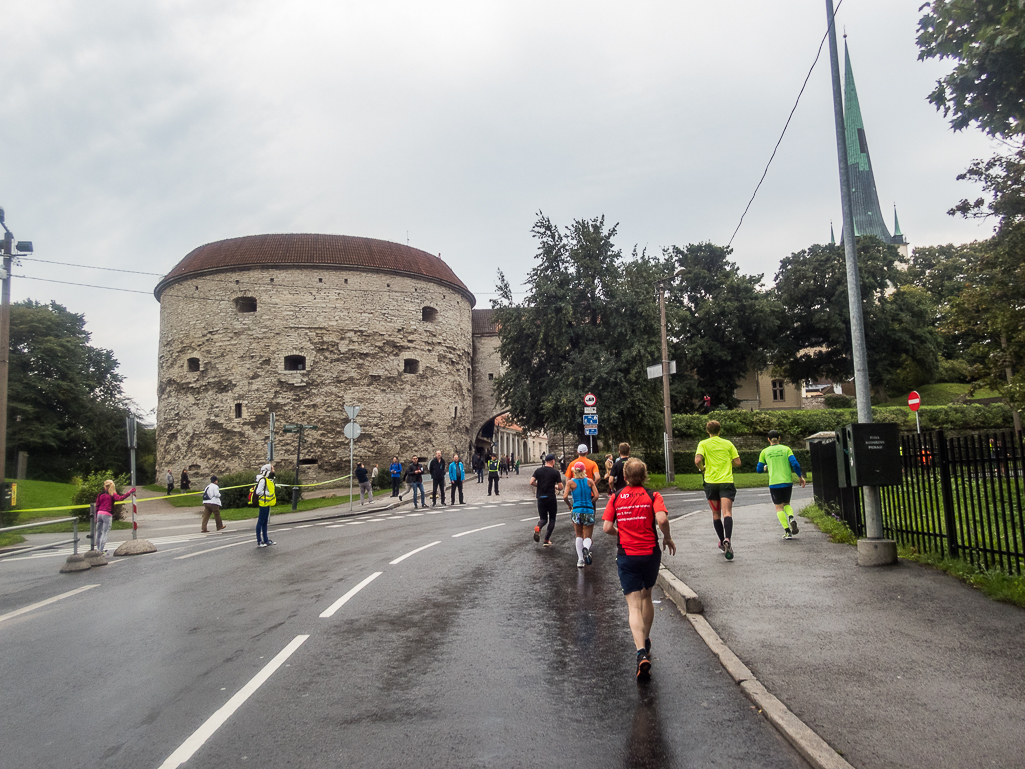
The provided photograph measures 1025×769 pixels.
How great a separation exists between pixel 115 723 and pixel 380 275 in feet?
138

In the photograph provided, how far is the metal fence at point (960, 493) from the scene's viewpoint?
6.91 meters

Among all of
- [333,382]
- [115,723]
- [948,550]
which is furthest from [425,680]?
[333,382]

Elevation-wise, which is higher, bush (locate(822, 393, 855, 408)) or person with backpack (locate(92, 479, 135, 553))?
bush (locate(822, 393, 855, 408))

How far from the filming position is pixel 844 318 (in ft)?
162

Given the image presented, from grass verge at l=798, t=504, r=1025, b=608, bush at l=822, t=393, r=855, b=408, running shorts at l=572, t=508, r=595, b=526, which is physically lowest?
grass verge at l=798, t=504, r=1025, b=608

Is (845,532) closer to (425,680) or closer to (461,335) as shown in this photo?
(425,680)

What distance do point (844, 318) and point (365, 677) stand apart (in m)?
51.0

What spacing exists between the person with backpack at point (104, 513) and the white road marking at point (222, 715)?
30.7ft

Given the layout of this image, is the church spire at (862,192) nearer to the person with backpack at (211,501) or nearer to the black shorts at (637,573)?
the person with backpack at (211,501)

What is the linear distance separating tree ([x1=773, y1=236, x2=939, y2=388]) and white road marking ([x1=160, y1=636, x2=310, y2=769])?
48.9 metres

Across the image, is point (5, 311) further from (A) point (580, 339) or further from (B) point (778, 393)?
(B) point (778, 393)

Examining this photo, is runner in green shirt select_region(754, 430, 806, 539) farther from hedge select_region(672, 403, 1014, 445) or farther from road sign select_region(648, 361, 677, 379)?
hedge select_region(672, 403, 1014, 445)

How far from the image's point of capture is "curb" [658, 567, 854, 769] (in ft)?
11.6

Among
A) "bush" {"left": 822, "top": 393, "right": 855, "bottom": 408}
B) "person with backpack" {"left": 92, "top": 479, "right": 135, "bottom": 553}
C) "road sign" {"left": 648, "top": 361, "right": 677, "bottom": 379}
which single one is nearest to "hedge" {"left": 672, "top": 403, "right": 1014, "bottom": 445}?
"road sign" {"left": 648, "top": 361, "right": 677, "bottom": 379}
